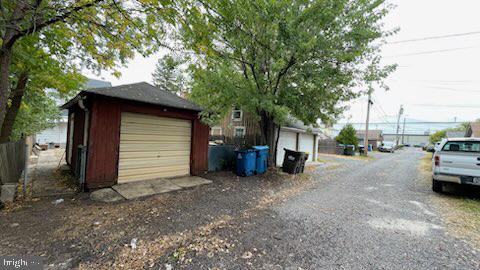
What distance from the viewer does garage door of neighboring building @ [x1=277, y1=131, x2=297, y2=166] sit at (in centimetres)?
1112

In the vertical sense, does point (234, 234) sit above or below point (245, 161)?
below

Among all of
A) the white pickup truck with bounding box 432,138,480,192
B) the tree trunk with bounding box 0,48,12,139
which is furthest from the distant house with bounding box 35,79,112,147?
the white pickup truck with bounding box 432,138,480,192

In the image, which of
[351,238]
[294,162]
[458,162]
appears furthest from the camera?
[294,162]

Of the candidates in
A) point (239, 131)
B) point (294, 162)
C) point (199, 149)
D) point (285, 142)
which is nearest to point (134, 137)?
point (199, 149)

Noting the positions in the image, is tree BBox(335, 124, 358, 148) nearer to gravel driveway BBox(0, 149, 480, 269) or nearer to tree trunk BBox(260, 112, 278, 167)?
tree trunk BBox(260, 112, 278, 167)

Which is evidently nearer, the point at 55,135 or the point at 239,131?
the point at 239,131

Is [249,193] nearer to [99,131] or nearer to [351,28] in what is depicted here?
[99,131]

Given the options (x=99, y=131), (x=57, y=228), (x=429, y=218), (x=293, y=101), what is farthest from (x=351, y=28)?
(x=57, y=228)

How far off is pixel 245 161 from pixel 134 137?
3.97 meters

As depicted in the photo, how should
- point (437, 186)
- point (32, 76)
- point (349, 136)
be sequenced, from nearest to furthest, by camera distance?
1. point (437, 186)
2. point (32, 76)
3. point (349, 136)

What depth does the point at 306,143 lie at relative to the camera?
545 inches

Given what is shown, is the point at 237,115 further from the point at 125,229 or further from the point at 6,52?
the point at 125,229

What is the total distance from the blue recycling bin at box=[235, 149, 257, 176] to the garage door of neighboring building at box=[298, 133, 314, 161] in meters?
6.29

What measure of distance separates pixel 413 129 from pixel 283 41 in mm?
88625
